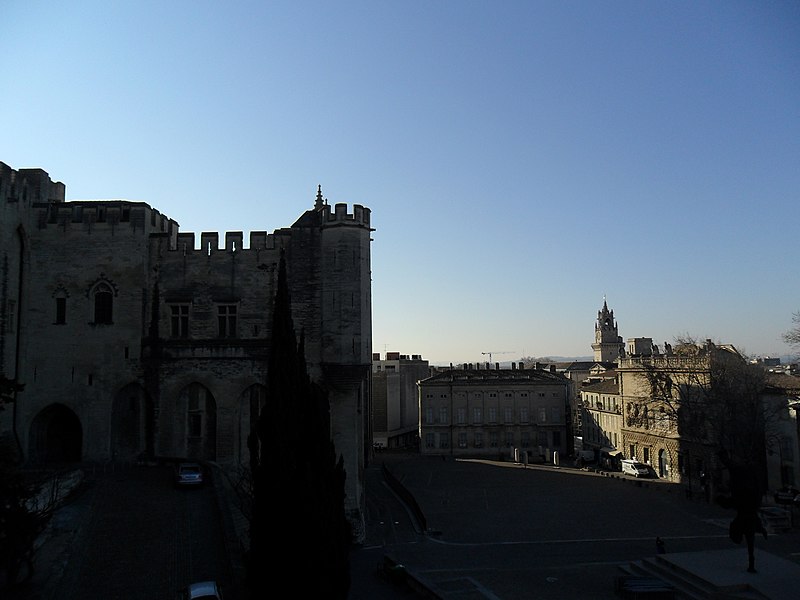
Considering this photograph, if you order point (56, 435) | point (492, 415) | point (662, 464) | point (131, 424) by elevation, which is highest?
point (131, 424)

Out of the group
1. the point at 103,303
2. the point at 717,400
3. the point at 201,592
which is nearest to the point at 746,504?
the point at 201,592

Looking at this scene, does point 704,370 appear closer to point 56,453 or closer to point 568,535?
point 568,535

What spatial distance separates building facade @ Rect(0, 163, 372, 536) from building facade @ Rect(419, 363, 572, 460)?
3644 cm

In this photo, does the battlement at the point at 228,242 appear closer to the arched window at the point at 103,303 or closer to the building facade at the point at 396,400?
the arched window at the point at 103,303

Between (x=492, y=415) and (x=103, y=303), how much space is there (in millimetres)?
45023

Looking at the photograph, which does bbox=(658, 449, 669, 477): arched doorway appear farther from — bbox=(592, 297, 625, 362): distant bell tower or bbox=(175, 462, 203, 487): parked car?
bbox=(592, 297, 625, 362): distant bell tower

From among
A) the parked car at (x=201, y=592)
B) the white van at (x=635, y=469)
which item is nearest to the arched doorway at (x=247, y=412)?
the parked car at (x=201, y=592)

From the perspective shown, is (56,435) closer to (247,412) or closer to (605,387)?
(247,412)

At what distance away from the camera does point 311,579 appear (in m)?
14.8

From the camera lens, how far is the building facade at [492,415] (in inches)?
2596

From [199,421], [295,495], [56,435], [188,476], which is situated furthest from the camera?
[56,435]

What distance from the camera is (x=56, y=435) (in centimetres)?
3017

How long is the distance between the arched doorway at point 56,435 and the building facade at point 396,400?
44856 mm

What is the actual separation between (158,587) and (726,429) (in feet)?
111
